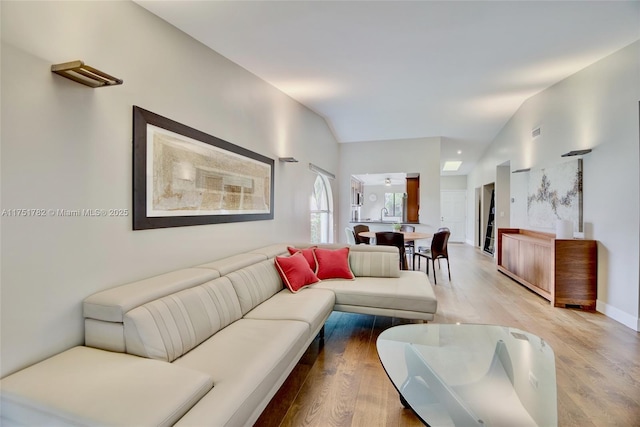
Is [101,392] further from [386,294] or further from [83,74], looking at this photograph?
[386,294]

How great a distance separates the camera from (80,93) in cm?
168

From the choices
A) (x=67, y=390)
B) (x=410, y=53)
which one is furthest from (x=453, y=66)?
(x=67, y=390)

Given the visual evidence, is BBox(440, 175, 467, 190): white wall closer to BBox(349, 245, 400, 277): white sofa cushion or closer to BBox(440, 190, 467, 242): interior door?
BBox(440, 190, 467, 242): interior door

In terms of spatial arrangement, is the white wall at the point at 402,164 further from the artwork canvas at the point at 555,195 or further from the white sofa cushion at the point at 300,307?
the white sofa cushion at the point at 300,307

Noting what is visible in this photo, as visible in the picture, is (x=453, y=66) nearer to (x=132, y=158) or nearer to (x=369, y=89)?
(x=369, y=89)

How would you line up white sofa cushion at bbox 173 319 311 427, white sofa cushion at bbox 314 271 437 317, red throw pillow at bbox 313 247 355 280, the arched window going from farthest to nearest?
1. the arched window
2. red throw pillow at bbox 313 247 355 280
3. white sofa cushion at bbox 314 271 437 317
4. white sofa cushion at bbox 173 319 311 427

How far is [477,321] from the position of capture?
323cm

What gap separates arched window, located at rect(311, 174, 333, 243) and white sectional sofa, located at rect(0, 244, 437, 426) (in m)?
3.18

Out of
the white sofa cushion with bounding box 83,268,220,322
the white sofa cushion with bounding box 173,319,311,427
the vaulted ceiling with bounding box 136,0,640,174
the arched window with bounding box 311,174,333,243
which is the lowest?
the white sofa cushion with bounding box 173,319,311,427

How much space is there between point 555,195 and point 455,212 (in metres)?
6.37

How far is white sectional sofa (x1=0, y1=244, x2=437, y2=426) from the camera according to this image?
114 centimetres

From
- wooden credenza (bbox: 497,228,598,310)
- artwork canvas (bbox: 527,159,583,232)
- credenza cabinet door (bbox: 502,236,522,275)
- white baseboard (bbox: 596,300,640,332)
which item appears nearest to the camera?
white baseboard (bbox: 596,300,640,332)

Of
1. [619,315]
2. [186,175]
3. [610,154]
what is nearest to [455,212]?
[610,154]

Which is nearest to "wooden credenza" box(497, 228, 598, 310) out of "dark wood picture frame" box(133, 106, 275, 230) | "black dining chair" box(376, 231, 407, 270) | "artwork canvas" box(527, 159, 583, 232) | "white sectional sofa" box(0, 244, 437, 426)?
"artwork canvas" box(527, 159, 583, 232)
